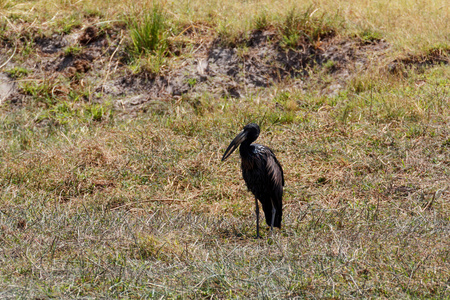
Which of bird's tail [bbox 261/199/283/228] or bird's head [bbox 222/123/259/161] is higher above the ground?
bird's head [bbox 222/123/259/161]

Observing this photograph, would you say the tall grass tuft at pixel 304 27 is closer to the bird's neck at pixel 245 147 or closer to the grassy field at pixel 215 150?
the grassy field at pixel 215 150

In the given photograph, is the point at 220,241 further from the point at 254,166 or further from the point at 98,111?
the point at 98,111

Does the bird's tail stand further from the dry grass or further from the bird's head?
the dry grass

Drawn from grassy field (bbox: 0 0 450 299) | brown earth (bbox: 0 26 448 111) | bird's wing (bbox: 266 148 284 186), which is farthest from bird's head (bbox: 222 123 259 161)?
brown earth (bbox: 0 26 448 111)

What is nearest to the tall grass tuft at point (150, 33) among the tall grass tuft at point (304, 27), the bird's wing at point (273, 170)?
the tall grass tuft at point (304, 27)

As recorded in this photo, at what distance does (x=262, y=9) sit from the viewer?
9.63m

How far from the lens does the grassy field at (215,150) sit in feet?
12.3

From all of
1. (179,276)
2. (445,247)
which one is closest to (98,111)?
(179,276)

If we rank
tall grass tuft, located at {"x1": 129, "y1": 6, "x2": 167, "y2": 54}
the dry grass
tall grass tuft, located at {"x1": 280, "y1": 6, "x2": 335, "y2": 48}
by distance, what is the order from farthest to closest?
tall grass tuft, located at {"x1": 129, "y1": 6, "x2": 167, "y2": 54}
tall grass tuft, located at {"x1": 280, "y1": 6, "x2": 335, "y2": 48}
the dry grass

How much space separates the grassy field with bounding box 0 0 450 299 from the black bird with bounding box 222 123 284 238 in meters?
0.22

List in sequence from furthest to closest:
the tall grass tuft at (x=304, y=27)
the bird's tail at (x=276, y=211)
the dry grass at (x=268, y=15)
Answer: the tall grass tuft at (x=304, y=27) → the dry grass at (x=268, y=15) → the bird's tail at (x=276, y=211)

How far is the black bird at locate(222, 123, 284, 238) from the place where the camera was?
489 centimetres

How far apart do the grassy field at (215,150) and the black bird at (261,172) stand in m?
0.22

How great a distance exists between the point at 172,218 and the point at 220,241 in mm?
663
